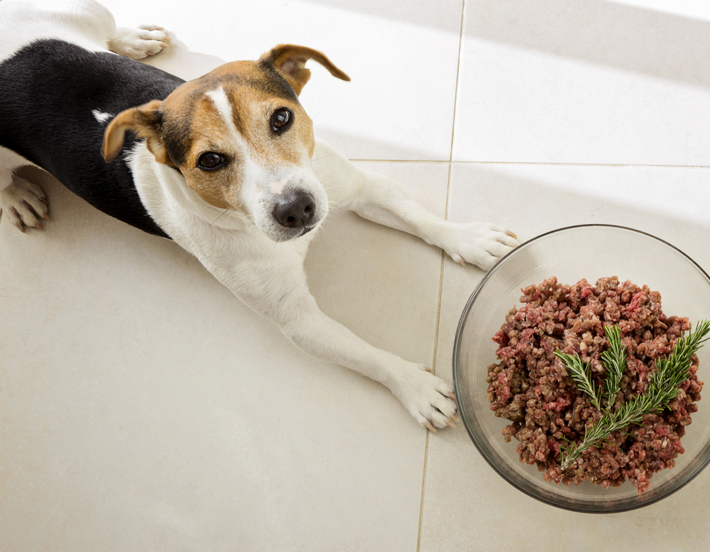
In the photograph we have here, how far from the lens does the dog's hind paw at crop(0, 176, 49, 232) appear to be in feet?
7.50

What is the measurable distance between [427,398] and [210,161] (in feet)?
3.68

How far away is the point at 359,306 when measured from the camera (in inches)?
83.4

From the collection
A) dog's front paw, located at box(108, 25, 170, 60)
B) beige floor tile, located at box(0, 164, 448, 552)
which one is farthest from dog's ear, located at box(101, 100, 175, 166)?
dog's front paw, located at box(108, 25, 170, 60)

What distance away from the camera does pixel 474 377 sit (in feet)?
5.95

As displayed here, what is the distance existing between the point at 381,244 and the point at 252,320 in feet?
2.03

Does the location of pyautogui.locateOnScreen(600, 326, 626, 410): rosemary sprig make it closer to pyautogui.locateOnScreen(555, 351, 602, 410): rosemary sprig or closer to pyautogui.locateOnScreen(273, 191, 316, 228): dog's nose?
pyautogui.locateOnScreen(555, 351, 602, 410): rosemary sprig

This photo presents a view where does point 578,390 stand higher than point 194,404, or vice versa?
point 578,390

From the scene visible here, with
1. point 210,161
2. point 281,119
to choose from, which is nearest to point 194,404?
point 210,161

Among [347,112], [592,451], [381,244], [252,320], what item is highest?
[347,112]

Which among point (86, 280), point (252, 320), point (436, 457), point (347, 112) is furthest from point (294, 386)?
point (347, 112)

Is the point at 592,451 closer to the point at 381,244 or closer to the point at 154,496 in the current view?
the point at 381,244

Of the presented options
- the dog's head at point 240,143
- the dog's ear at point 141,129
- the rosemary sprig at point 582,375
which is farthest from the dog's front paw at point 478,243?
the dog's ear at point 141,129

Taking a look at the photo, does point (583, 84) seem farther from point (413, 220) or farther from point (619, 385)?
point (619, 385)

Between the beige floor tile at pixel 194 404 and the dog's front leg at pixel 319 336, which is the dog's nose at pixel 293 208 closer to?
the dog's front leg at pixel 319 336
